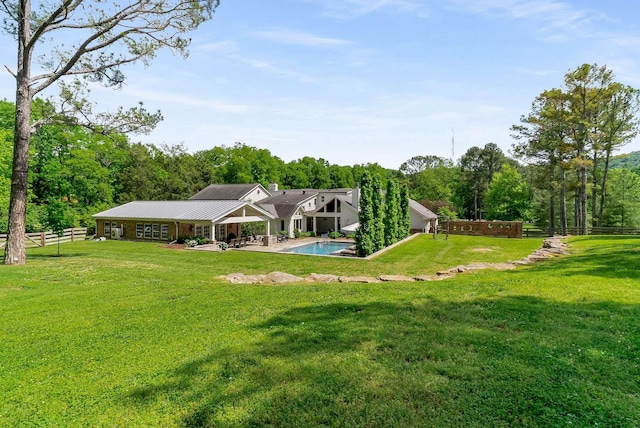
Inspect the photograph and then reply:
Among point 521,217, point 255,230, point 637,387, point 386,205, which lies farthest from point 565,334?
point 521,217

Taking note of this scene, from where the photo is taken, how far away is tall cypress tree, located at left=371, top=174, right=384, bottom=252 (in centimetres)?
2173

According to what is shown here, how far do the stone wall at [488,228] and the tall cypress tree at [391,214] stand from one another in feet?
36.8

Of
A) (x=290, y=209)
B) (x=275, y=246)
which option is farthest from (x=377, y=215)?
(x=290, y=209)

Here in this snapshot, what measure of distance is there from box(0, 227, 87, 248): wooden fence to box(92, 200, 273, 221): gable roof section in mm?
1941

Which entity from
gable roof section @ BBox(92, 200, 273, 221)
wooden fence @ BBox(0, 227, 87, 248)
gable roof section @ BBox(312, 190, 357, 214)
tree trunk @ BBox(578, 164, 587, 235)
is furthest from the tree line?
gable roof section @ BBox(312, 190, 357, 214)

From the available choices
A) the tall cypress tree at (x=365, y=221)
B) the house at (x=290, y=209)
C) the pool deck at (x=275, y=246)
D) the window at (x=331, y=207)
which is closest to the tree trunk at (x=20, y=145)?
the pool deck at (x=275, y=246)

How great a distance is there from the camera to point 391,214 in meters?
24.9

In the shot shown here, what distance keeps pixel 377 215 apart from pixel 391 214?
2983 millimetres

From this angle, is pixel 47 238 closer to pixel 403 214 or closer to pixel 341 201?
pixel 341 201

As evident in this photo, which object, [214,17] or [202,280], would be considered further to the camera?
[214,17]

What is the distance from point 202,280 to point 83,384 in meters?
6.63

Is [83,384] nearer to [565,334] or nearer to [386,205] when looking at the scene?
[565,334]

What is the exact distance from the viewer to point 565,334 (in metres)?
4.84

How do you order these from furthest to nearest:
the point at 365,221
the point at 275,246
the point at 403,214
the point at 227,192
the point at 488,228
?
1. the point at 227,192
2. the point at 488,228
3. the point at 403,214
4. the point at 275,246
5. the point at 365,221
